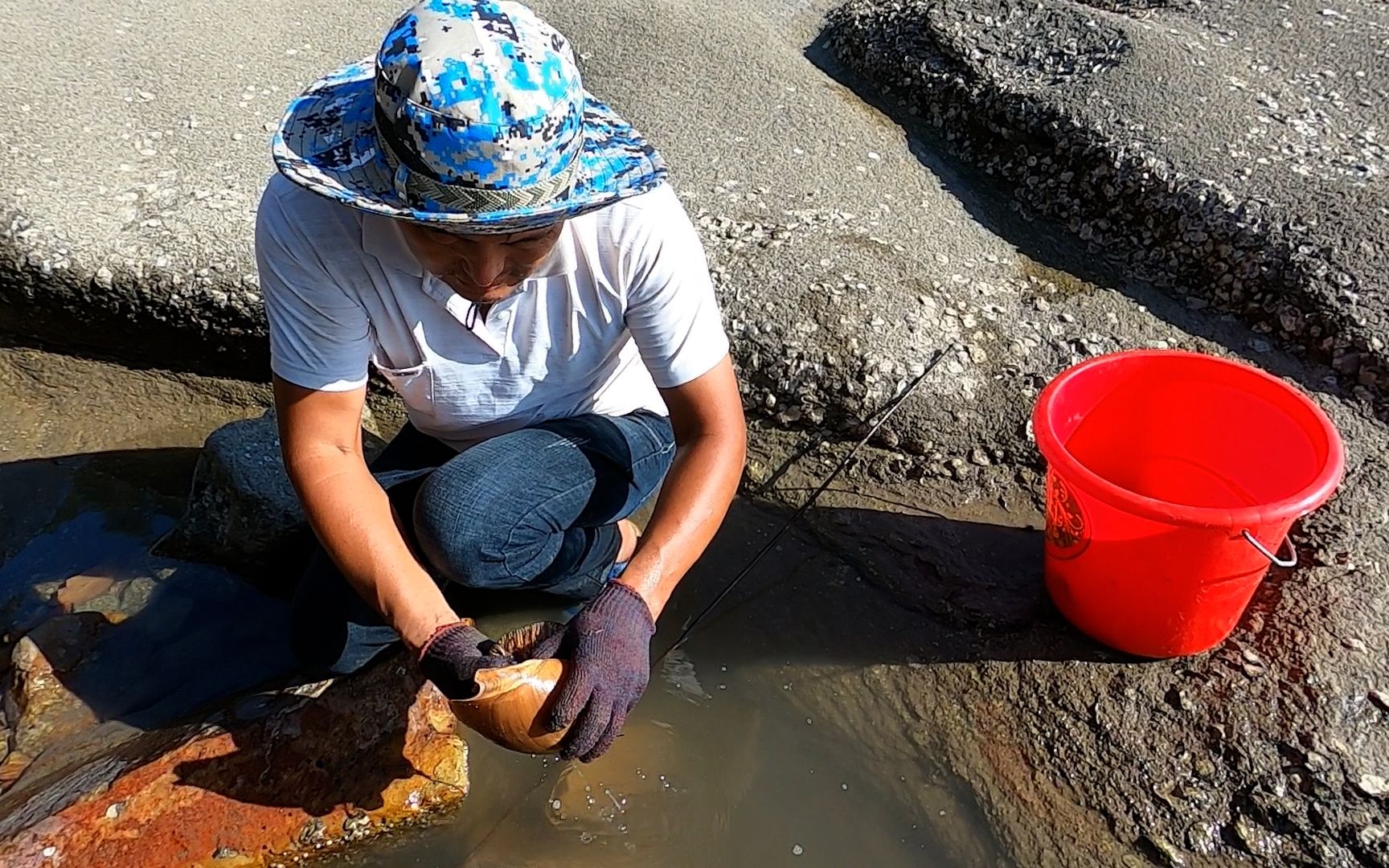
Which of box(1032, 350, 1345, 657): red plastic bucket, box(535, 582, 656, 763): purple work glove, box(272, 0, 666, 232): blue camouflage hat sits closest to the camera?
box(272, 0, 666, 232): blue camouflage hat

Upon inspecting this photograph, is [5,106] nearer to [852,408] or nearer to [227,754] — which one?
[227,754]

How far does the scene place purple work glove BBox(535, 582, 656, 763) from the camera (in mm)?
1517

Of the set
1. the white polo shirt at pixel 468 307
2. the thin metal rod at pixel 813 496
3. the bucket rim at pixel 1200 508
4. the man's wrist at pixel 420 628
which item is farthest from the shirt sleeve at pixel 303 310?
the bucket rim at pixel 1200 508

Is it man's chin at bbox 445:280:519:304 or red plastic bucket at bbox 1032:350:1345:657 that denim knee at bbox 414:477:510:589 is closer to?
man's chin at bbox 445:280:519:304

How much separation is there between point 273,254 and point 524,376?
432mm

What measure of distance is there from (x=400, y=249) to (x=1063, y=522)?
4.17 ft

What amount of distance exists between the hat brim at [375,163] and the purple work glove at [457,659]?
1.88 feet

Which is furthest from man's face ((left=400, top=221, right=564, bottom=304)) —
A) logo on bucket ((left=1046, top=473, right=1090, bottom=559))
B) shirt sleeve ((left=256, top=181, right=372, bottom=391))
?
logo on bucket ((left=1046, top=473, right=1090, bottom=559))

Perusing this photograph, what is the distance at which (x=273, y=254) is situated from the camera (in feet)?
5.17

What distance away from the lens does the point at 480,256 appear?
55.9 inches

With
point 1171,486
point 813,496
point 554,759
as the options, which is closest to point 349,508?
point 554,759

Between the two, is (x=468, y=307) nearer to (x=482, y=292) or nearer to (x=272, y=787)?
(x=482, y=292)

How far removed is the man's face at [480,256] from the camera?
1.41 metres

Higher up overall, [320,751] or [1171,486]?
[1171,486]
